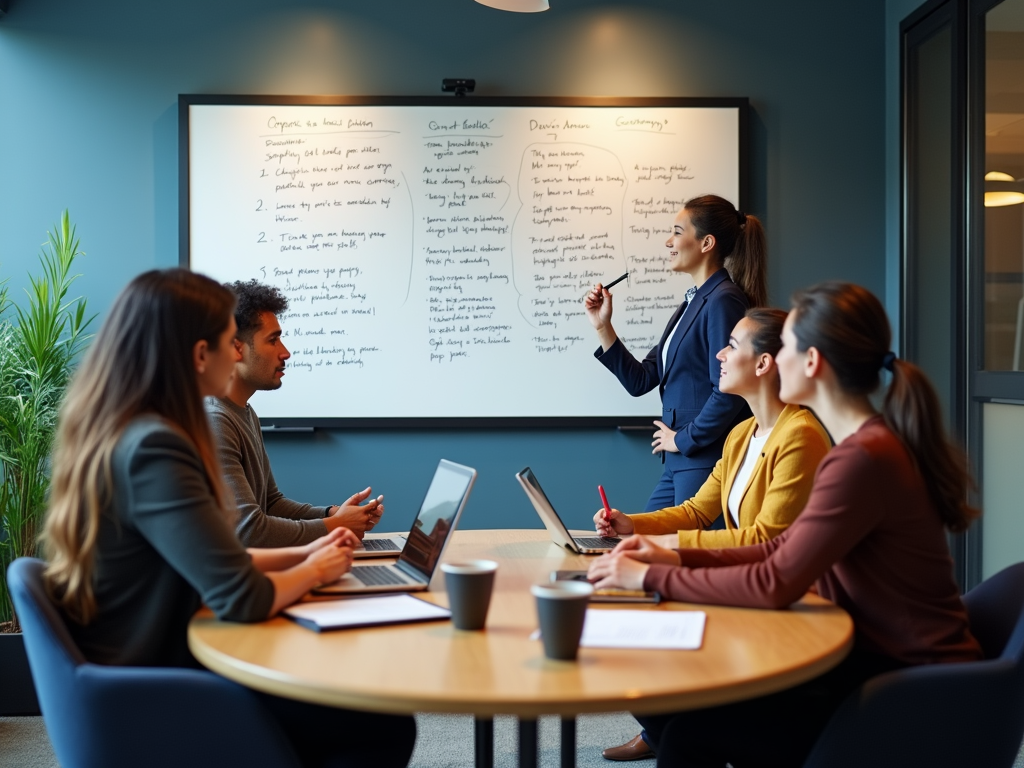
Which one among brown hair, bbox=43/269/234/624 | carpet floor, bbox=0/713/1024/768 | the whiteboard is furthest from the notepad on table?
the whiteboard

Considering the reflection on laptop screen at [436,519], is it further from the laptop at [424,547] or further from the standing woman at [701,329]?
the standing woman at [701,329]

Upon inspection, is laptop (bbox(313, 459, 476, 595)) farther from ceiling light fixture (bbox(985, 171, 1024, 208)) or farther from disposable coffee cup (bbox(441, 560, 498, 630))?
ceiling light fixture (bbox(985, 171, 1024, 208))

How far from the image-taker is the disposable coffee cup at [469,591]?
1406 millimetres

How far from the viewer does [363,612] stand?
4.98 feet

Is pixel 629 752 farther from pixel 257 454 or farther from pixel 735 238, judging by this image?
pixel 735 238

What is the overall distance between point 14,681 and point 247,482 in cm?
143

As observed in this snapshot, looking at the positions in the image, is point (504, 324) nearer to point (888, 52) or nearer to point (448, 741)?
point (448, 741)

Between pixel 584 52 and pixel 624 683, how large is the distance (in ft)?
10.4

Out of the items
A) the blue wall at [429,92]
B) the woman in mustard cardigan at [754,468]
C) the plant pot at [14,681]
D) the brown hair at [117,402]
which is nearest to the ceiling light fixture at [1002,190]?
the blue wall at [429,92]

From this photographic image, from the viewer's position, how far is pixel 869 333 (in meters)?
1.66

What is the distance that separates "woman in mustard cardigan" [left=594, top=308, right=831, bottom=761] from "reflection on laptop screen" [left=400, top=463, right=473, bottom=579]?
47 cm

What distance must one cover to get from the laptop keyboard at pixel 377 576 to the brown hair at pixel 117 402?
34cm

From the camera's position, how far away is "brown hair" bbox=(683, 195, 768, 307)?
291 centimetres

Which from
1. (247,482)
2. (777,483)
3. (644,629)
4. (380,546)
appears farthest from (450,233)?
(644,629)
